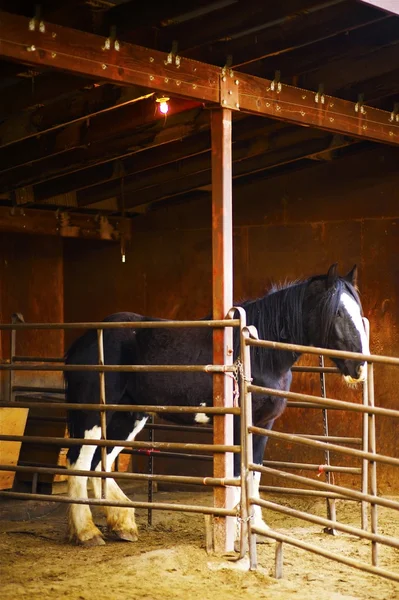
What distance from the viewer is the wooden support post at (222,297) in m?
5.36

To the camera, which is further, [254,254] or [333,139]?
[254,254]

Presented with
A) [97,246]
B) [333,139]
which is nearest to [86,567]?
[333,139]

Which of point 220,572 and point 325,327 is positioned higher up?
point 325,327

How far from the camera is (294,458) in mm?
8211

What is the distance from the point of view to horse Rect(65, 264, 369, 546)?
581 centimetres

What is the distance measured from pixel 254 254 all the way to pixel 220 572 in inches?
157

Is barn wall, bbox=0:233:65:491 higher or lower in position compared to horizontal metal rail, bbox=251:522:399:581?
higher

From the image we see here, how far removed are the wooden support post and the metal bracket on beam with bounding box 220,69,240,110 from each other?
54 millimetres

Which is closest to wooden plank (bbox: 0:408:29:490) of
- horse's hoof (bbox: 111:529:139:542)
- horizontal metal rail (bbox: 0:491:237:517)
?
horse's hoof (bbox: 111:529:139:542)

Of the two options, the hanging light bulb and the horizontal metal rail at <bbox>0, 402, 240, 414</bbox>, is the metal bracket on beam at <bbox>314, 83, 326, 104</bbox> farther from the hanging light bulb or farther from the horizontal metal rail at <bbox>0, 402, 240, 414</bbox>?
the horizontal metal rail at <bbox>0, 402, 240, 414</bbox>

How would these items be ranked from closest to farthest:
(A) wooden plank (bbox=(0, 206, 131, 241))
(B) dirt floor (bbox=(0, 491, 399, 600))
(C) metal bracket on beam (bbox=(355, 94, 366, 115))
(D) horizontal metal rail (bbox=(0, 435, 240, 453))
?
(B) dirt floor (bbox=(0, 491, 399, 600))
(D) horizontal metal rail (bbox=(0, 435, 240, 453))
(C) metal bracket on beam (bbox=(355, 94, 366, 115))
(A) wooden plank (bbox=(0, 206, 131, 241))

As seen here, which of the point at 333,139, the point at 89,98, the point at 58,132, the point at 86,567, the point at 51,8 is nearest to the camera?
the point at 51,8

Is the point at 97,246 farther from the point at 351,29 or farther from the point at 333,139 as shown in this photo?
the point at 351,29

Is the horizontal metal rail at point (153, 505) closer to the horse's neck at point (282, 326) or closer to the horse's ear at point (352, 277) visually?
the horse's neck at point (282, 326)
